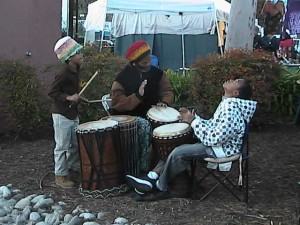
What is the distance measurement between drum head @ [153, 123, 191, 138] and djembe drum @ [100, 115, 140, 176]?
276mm

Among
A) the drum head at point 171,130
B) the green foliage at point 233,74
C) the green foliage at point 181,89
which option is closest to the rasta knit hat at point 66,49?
the drum head at point 171,130

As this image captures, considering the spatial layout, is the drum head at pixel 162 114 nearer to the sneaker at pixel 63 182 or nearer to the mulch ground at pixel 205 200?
the mulch ground at pixel 205 200

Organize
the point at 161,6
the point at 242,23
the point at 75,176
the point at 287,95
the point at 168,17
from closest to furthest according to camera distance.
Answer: the point at 75,176
the point at 287,95
the point at 242,23
the point at 161,6
the point at 168,17

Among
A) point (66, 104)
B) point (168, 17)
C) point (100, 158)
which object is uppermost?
point (168, 17)

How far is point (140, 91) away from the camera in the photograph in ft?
19.8

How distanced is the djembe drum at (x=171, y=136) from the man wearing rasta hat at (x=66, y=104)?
0.87 meters

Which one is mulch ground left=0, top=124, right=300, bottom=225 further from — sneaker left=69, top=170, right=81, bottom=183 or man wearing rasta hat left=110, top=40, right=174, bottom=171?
man wearing rasta hat left=110, top=40, right=174, bottom=171

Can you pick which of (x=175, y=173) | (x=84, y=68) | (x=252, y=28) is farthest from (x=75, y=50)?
(x=252, y=28)

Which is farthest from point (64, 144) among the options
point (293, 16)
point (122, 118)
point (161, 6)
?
point (161, 6)

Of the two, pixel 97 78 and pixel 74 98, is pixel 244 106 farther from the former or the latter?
pixel 97 78

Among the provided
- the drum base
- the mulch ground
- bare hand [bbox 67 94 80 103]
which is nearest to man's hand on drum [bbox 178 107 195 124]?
the mulch ground

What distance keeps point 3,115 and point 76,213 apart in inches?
156

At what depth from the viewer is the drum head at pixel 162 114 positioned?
5.87m

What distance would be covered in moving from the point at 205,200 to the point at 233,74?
3.38 m
